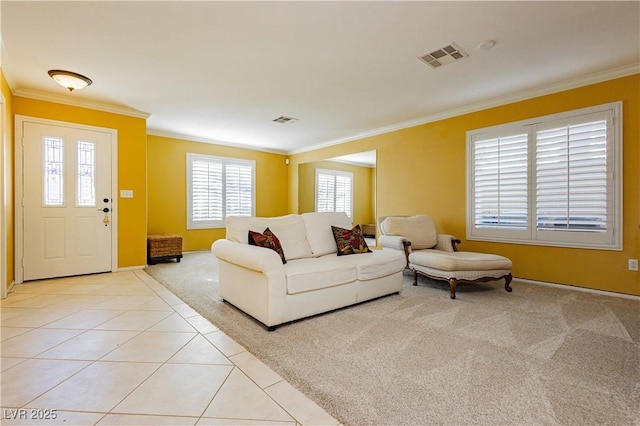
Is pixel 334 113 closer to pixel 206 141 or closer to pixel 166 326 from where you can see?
pixel 206 141

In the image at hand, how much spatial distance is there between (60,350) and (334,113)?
14.4 ft

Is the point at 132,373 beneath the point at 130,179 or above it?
beneath

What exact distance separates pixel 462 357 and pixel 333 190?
734 cm

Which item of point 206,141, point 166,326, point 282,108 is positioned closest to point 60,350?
Answer: point 166,326

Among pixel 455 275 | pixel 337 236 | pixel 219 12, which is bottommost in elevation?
pixel 455 275

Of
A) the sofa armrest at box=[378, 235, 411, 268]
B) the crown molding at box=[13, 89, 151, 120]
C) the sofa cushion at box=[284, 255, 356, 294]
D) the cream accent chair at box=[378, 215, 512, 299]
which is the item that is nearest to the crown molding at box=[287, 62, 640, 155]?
the cream accent chair at box=[378, 215, 512, 299]

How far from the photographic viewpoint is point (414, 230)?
437 centimetres

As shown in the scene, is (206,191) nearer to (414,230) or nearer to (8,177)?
(8,177)

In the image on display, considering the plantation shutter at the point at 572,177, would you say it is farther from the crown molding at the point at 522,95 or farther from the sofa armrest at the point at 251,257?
the sofa armrest at the point at 251,257

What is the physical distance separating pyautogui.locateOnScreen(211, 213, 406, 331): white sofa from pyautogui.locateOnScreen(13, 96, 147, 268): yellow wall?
251 cm

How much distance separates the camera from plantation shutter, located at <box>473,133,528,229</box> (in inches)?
163

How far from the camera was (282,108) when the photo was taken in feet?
15.5

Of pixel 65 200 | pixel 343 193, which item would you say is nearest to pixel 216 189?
pixel 65 200

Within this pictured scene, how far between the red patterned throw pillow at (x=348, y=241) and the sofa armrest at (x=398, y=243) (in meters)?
0.65
